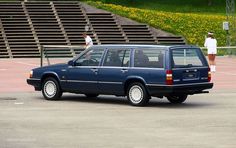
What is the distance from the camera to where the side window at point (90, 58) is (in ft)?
58.8

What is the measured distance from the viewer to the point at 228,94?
2020 centimetres

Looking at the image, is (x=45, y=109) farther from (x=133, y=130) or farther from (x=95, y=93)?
(x=133, y=130)

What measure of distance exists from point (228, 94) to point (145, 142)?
928 centimetres

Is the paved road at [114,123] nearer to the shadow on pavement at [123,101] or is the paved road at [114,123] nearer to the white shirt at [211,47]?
the shadow on pavement at [123,101]

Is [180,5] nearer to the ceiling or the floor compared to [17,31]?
nearer to the ceiling

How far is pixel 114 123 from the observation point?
13773mm

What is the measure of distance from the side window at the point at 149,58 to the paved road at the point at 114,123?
102cm

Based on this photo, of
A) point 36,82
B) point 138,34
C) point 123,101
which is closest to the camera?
point 123,101

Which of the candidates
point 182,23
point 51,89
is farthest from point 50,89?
point 182,23

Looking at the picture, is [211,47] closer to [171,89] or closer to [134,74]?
[134,74]

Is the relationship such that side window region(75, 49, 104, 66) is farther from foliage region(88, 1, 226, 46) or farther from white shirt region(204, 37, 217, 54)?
foliage region(88, 1, 226, 46)

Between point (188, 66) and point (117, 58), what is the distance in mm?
1785

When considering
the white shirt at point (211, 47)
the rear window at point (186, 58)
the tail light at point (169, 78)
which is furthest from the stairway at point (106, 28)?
the tail light at point (169, 78)

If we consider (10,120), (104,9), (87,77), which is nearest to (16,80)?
(87,77)
